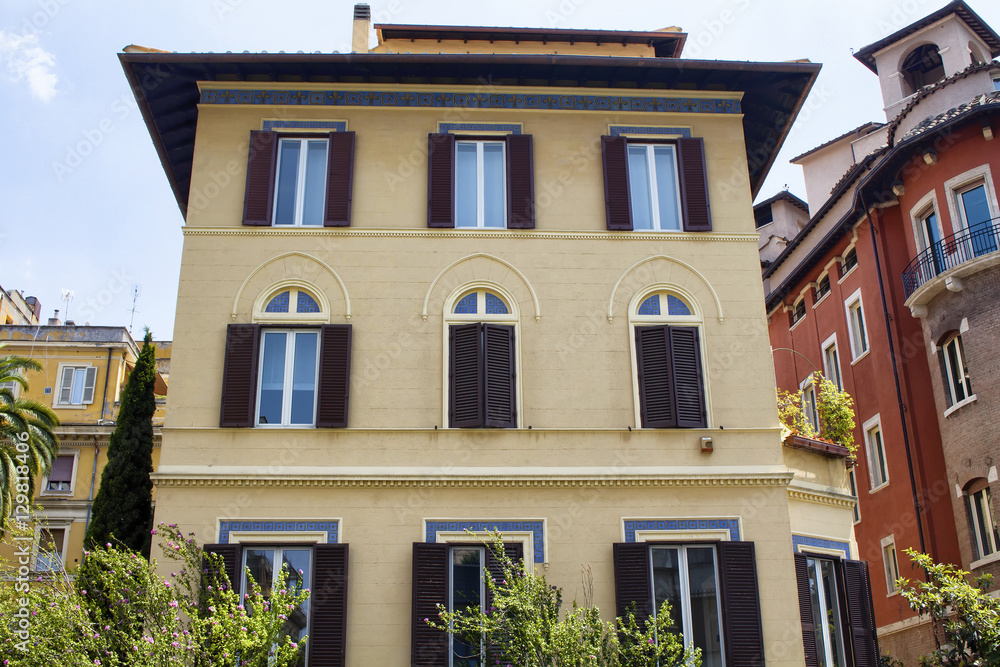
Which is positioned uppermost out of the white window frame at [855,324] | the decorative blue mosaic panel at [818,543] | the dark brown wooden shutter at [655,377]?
the white window frame at [855,324]

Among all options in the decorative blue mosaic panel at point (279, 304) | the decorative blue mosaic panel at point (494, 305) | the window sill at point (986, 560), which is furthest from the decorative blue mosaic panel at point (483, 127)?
the window sill at point (986, 560)

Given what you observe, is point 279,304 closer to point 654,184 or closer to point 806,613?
point 654,184

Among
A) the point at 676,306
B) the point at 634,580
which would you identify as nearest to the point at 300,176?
the point at 676,306

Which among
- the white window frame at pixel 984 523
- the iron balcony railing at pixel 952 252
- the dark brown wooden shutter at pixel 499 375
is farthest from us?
the iron balcony railing at pixel 952 252

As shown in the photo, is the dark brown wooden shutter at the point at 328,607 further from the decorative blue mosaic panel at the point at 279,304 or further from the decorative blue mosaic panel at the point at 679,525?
the decorative blue mosaic panel at the point at 679,525

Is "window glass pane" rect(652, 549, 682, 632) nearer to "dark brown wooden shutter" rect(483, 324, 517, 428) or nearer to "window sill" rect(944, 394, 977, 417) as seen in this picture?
"dark brown wooden shutter" rect(483, 324, 517, 428)

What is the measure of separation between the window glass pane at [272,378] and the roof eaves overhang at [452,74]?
526cm

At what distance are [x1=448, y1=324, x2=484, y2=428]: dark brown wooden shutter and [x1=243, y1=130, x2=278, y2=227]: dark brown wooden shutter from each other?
420cm

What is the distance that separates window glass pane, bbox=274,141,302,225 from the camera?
19.2 metres

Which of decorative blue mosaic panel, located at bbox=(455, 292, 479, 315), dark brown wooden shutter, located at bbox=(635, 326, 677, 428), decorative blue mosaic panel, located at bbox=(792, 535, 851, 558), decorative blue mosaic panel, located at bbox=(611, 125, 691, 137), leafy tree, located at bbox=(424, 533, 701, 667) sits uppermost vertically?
decorative blue mosaic panel, located at bbox=(611, 125, 691, 137)

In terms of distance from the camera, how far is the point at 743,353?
726 inches

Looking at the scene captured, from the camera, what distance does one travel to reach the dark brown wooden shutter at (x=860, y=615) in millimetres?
18016

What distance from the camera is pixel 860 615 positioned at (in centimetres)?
1838

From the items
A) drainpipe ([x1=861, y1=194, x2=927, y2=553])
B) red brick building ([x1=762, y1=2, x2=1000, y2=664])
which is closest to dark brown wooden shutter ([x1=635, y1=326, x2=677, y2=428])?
red brick building ([x1=762, y1=2, x2=1000, y2=664])
